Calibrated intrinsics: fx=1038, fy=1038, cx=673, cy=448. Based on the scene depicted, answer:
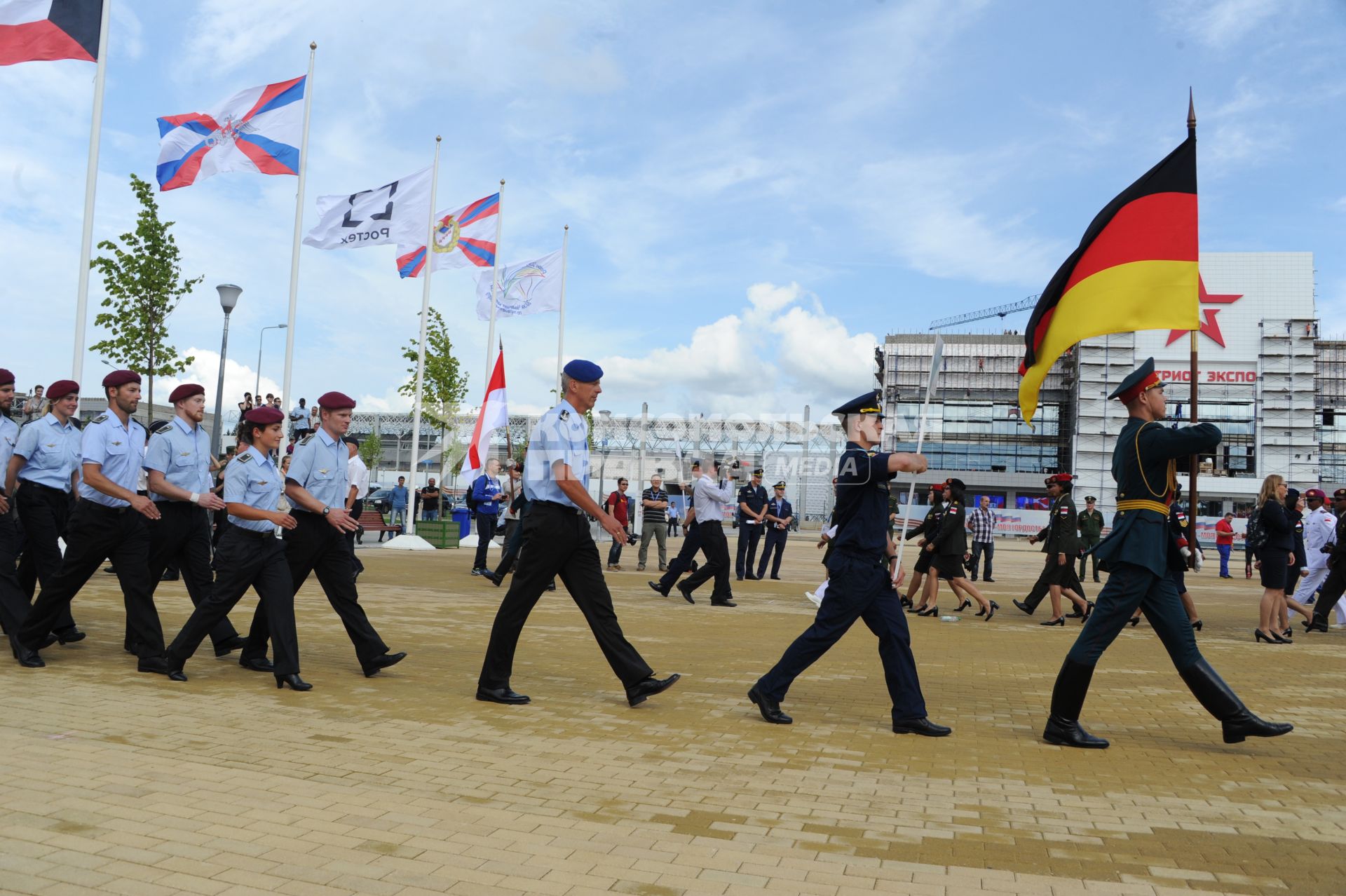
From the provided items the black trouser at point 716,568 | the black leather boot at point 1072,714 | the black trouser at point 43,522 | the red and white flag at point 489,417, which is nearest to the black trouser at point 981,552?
the black trouser at point 716,568

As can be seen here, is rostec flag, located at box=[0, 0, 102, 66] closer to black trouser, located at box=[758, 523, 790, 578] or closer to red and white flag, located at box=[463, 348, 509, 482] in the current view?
red and white flag, located at box=[463, 348, 509, 482]

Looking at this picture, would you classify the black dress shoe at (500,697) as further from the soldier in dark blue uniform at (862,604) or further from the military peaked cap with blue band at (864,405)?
the military peaked cap with blue band at (864,405)

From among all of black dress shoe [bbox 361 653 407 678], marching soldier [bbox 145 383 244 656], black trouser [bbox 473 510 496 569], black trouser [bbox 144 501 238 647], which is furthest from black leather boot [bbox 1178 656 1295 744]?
black trouser [bbox 473 510 496 569]

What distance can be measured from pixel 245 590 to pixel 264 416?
3.71ft

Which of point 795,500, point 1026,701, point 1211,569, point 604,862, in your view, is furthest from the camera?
point 795,500

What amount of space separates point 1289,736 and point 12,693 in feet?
24.7

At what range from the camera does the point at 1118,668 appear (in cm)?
908

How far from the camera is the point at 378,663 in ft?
23.3

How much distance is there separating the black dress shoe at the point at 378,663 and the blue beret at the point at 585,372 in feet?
7.39

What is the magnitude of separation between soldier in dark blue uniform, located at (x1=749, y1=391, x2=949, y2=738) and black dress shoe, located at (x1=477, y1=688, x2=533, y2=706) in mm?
1426

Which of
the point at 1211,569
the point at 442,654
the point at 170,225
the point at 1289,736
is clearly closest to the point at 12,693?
the point at 442,654

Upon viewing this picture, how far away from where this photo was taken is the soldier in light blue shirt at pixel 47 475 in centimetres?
723

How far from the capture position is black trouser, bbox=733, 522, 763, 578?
19.0 m

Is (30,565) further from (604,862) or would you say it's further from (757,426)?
(757,426)
